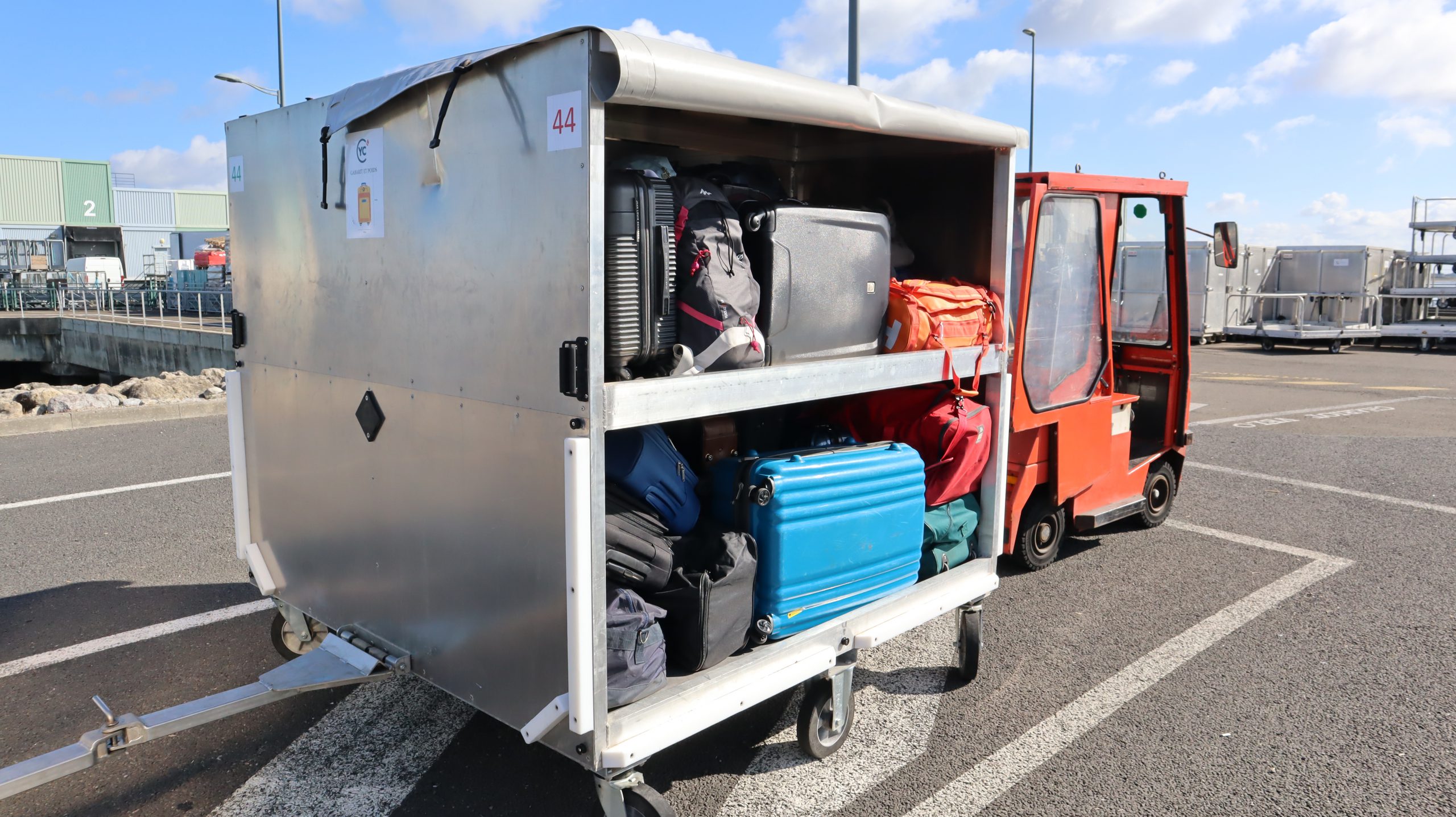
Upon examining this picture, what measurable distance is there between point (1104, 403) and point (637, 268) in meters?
3.64

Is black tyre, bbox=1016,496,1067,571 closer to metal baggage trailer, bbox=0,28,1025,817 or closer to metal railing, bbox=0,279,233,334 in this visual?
metal baggage trailer, bbox=0,28,1025,817

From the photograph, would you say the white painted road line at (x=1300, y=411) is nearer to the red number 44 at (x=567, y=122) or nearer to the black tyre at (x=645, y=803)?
the black tyre at (x=645, y=803)

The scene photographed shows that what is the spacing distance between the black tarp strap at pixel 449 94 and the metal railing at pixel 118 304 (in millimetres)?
24985

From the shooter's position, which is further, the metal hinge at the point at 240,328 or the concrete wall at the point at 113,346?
the concrete wall at the point at 113,346

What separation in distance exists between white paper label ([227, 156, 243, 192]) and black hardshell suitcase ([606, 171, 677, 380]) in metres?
1.72

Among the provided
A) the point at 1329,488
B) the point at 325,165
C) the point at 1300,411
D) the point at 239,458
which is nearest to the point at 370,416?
the point at 325,165

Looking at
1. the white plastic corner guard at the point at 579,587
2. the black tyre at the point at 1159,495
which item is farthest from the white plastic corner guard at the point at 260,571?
the black tyre at the point at 1159,495

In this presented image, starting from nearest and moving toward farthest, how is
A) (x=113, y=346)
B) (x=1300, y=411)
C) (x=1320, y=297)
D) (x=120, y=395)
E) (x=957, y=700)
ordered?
(x=957, y=700) → (x=1300, y=411) → (x=120, y=395) → (x=1320, y=297) → (x=113, y=346)

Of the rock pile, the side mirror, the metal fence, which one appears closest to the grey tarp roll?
the side mirror

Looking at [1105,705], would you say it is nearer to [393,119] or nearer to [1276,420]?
[393,119]

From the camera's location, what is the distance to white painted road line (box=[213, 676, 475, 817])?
3002mm

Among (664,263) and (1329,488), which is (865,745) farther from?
(1329,488)

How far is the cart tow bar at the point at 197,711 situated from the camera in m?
2.46

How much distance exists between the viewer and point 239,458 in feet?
12.3
